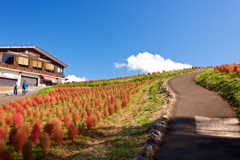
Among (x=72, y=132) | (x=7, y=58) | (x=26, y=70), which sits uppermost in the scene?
(x=7, y=58)

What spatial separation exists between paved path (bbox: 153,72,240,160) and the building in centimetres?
3475

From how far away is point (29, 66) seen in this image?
4256 centimetres

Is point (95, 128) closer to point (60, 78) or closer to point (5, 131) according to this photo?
point (5, 131)

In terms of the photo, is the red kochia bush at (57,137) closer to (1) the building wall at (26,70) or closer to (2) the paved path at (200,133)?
(2) the paved path at (200,133)

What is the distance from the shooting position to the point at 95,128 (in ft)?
33.8

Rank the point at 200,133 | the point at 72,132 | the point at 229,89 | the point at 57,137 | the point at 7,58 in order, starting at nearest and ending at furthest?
1. the point at 200,133
2. the point at 57,137
3. the point at 72,132
4. the point at 229,89
5. the point at 7,58

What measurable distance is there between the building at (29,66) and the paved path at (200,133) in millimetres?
34747

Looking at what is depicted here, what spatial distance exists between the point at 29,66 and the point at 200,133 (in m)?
40.0

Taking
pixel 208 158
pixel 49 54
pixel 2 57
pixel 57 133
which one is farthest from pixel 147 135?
pixel 49 54

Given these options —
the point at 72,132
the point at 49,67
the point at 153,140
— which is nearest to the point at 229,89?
the point at 153,140

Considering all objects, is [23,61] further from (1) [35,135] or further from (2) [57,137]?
(2) [57,137]

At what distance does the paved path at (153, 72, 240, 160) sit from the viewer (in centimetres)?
595

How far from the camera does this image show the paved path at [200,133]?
595 cm

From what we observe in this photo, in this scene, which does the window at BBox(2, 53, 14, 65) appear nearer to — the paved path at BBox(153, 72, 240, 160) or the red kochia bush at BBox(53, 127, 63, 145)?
the paved path at BBox(153, 72, 240, 160)
